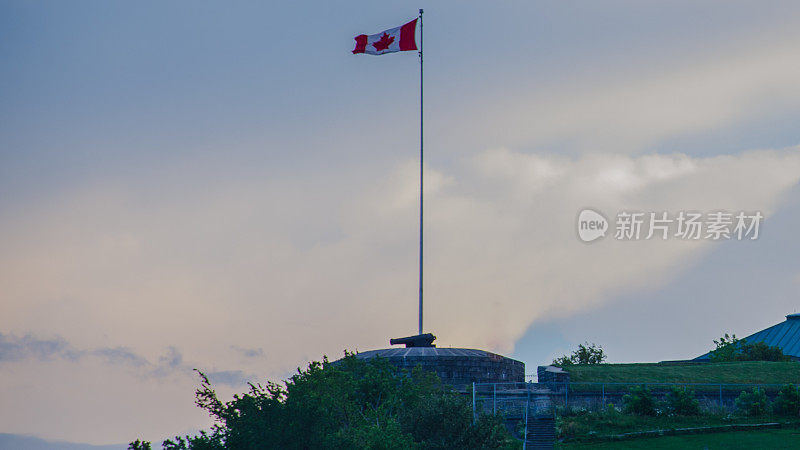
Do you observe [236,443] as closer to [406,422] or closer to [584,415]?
[406,422]

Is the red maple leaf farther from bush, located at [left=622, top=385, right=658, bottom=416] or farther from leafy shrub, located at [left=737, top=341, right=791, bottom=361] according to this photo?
leafy shrub, located at [left=737, top=341, right=791, bottom=361]

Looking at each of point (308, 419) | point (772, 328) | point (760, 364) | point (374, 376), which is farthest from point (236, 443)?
point (772, 328)

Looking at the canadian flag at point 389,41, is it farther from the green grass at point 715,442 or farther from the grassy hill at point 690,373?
the green grass at point 715,442

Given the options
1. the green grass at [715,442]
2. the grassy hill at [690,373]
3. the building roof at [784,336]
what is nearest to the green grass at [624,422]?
the green grass at [715,442]

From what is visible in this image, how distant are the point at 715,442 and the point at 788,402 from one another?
843cm

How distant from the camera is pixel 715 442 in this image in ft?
152

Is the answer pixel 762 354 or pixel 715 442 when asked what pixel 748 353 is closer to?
pixel 762 354

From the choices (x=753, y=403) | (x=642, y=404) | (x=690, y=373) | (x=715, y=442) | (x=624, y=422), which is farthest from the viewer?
(x=690, y=373)

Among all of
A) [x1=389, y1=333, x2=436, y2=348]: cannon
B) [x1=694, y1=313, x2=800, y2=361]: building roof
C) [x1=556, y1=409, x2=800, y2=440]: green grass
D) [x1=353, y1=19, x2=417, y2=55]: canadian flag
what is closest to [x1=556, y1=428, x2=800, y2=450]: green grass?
[x1=556, y1=409, x2=800, y2=440]: green grass

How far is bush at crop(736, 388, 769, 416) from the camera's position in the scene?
172 feet

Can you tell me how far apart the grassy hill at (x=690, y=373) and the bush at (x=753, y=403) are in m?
4.37

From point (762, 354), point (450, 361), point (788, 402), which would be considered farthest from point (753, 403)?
point (762, 354)

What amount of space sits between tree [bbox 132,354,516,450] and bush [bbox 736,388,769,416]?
1446cm

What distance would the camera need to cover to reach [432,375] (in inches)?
1951
